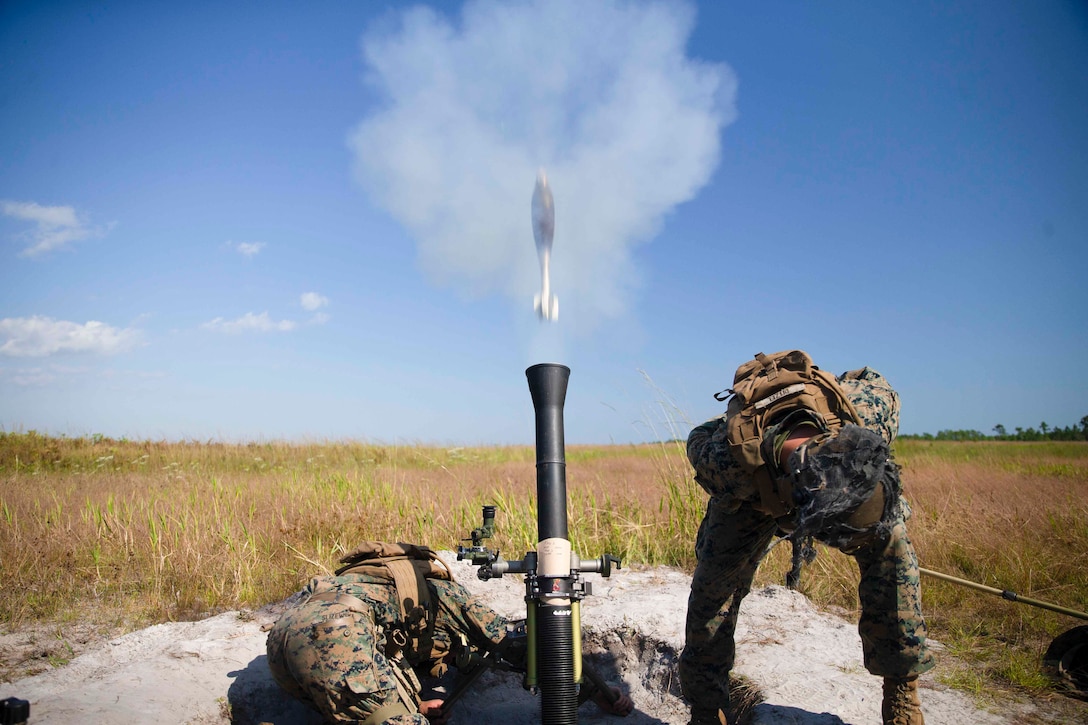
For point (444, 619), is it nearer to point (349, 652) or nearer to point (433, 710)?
point (433, 710)

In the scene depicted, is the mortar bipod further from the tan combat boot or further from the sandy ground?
the tan combat boot

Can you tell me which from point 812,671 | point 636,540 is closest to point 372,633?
point 812,671

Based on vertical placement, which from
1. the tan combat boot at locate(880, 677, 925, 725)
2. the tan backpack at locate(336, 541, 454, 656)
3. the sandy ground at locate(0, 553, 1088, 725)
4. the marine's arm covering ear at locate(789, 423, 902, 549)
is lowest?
the sandy ground at locate(0, 553, 1088, 725)

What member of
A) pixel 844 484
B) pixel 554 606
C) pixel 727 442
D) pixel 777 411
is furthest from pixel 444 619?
pixel 844 484

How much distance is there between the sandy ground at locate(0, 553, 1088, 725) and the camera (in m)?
3.36

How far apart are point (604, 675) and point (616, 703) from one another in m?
0.55

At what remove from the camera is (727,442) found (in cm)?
273

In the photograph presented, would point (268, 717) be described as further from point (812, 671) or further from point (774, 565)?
point (774, 565)

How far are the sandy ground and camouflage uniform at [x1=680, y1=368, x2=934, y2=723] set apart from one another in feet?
1.86

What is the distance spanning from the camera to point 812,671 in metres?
3.92

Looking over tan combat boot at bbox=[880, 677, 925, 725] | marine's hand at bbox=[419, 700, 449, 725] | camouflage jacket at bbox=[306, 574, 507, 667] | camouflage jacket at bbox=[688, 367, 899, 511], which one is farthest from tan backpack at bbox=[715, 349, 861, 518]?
marine's hand at bbox=[419, 700, 449, 725]

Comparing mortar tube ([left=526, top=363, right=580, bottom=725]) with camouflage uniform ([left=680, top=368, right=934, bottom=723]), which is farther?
camouflage uniform ([left=680, top=368, right=934, bottom=723])

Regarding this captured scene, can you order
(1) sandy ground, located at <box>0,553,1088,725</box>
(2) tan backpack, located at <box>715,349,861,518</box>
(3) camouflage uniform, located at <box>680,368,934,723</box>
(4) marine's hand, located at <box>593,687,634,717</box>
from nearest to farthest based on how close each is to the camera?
(2) tan backpack, located at <box>715,349,861,518</box>
(3) camouflage uniform, located at <box>680,368,934,723</box>
(1) sandy ground, located at <box>0,553,1088,725</box>
(4) marine's hand, located at <box>593,687,634,717</box>

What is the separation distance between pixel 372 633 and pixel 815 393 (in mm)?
2314
